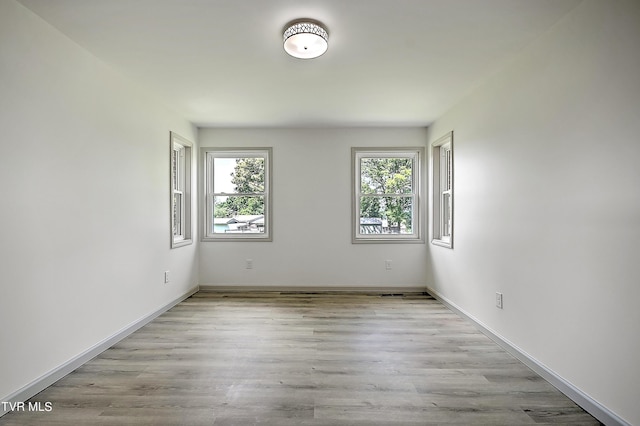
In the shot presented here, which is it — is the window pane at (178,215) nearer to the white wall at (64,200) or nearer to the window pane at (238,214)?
the window pane at (238,214)

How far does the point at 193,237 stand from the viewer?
180 inches

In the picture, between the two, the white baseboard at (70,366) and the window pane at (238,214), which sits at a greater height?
the window pane at (238,214)

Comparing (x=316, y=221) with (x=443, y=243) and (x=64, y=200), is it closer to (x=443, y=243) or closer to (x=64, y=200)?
(x=443, y=243)

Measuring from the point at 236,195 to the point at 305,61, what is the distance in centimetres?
265

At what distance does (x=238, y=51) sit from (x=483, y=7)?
1.72 metres

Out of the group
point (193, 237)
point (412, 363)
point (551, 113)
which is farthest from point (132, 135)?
point (551, 113)

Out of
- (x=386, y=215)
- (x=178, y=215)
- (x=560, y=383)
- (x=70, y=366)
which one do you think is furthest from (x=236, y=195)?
(x=560, y=383)

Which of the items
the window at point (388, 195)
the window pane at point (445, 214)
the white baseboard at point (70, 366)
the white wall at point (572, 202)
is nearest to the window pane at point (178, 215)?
the white baseboard at point (70, 366)

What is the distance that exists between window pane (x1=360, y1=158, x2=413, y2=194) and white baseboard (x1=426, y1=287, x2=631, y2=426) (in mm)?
2236

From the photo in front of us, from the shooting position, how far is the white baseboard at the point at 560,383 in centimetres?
174

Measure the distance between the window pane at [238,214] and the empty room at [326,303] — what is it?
41.1 inches

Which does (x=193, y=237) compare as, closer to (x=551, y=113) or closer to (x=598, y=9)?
(x=551, y=113)

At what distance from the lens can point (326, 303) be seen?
13.6ft

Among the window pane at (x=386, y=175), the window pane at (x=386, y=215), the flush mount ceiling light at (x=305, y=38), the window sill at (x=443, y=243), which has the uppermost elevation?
the flush mount ceiling light at (x=305, y=38)
